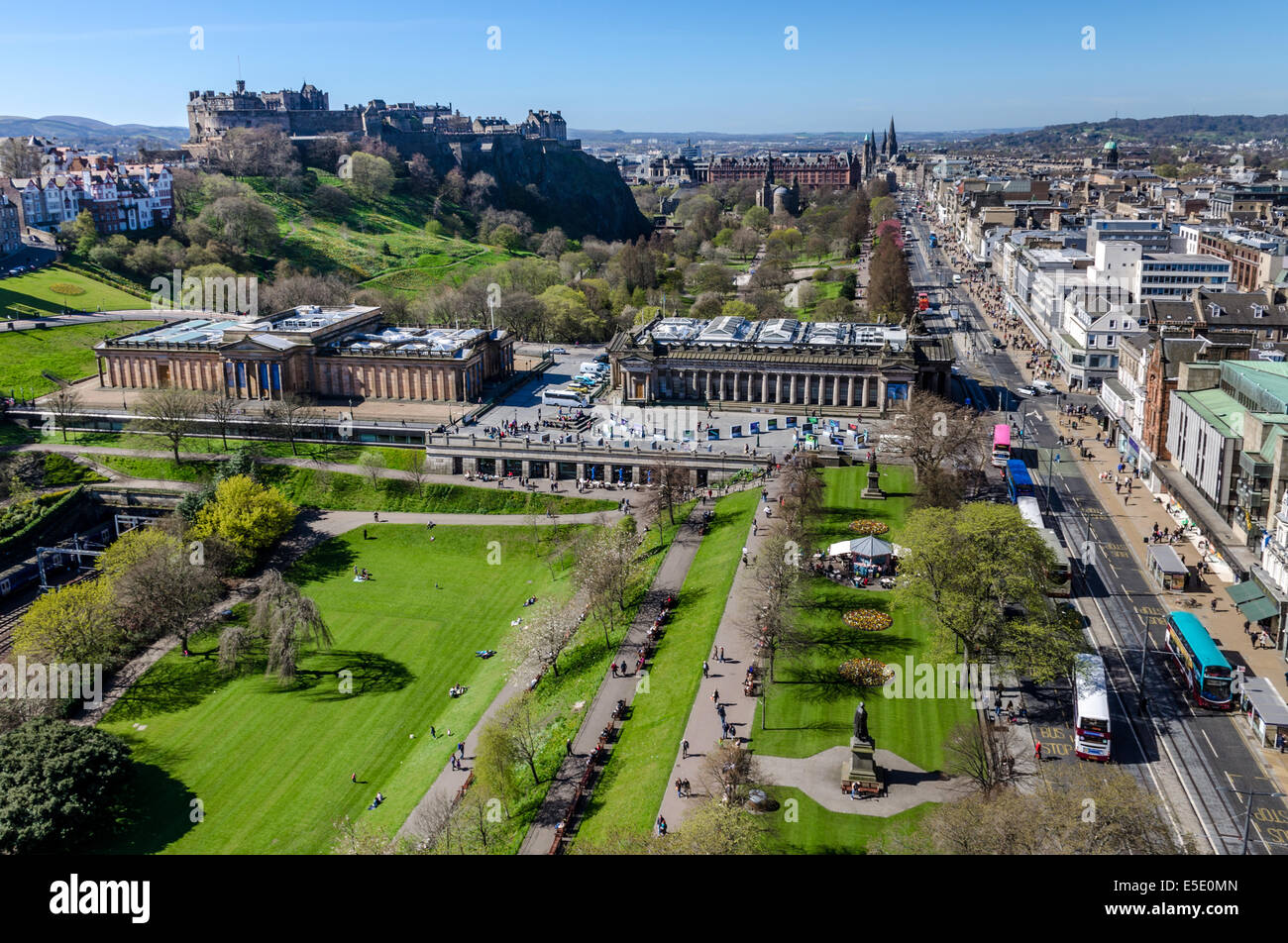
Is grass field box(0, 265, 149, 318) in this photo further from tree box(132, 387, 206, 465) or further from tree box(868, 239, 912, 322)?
tree box(868, 239, 912, 322)

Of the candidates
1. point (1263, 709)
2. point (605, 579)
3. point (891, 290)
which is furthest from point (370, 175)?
point (1263, 709)

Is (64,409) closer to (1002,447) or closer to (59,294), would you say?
(59,294)

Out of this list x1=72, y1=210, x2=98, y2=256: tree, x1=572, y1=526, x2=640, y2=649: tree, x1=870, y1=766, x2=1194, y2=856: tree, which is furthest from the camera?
x1=72, y1=210, x2=98, y2=256: tree

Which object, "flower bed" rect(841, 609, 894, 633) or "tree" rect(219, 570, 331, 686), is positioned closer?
"flower bed" rect(841, 609, 894, 633)

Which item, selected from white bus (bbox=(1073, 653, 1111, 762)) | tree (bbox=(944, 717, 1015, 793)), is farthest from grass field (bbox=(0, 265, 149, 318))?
white bus (bbox=(1073, 653, 1111, 762))

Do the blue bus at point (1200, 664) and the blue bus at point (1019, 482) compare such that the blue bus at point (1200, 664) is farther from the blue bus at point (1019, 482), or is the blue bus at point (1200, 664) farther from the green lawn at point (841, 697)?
the blue bus at point (1019, 482)

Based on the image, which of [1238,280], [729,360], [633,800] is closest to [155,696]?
[633,800]

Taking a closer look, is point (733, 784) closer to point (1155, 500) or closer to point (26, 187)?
point (1155, 500)
